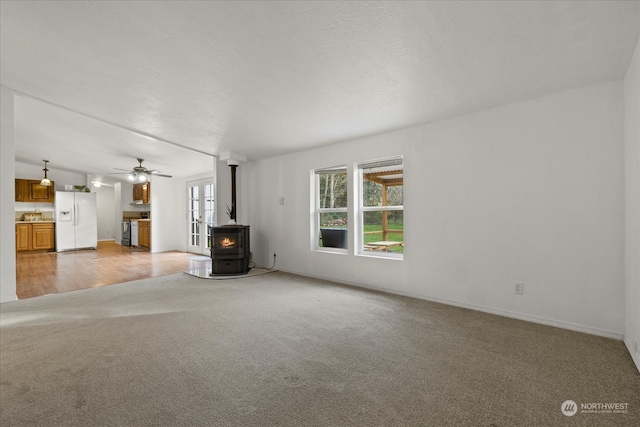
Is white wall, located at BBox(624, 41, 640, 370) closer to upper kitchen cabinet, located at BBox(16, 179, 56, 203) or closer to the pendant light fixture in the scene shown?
the pendant light fixture

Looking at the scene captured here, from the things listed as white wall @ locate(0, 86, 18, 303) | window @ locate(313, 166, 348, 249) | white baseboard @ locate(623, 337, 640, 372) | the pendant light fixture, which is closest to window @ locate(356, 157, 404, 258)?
window @ locate(313, 166, 348, 249)

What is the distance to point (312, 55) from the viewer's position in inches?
94.0

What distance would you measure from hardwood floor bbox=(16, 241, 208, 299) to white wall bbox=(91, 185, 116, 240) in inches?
122

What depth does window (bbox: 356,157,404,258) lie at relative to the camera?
424 centimetres

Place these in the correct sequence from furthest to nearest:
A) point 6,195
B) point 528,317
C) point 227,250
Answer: point 227,250
point 6,195
point 528,317

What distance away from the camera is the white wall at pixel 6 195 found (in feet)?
11.7

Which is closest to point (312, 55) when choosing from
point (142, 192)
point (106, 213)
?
point (142, 192)

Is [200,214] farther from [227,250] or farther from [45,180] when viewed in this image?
[45,180]

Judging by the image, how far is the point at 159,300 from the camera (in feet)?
12.7

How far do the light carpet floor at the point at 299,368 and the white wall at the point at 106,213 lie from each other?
936cm

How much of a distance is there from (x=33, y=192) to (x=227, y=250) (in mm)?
7796

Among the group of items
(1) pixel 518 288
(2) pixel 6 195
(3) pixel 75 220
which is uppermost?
(2) pixel 6 195

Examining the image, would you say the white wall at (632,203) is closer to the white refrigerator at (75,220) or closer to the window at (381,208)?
the window at (381,208)

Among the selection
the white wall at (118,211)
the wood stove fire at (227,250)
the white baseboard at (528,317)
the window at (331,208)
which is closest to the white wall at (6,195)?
the wood stove fire at (227,250)
